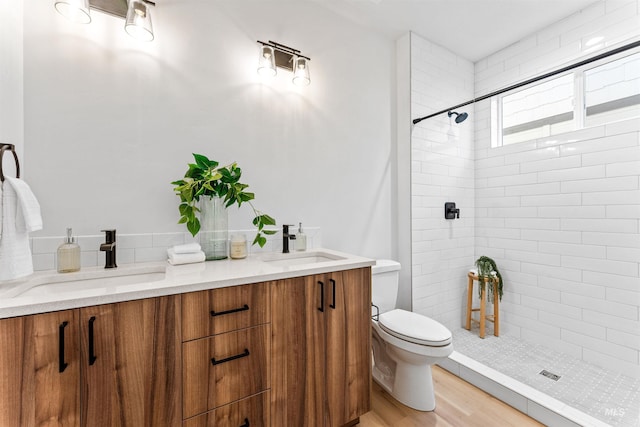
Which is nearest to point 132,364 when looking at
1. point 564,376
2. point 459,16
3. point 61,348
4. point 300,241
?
point 61,348

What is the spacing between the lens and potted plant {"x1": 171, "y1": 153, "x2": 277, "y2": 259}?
135cm

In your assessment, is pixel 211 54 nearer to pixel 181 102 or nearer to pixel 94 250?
pixel 181 102

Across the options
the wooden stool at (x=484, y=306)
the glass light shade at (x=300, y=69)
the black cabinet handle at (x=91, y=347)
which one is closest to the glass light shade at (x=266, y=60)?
the glass light shade at (x=300, y=69)

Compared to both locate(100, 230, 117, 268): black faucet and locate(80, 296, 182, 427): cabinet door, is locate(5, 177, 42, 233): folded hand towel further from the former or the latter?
locate(80, 296, 182, 427): cabinet door

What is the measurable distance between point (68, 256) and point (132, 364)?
0.60 metres

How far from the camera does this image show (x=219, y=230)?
1.48 meters

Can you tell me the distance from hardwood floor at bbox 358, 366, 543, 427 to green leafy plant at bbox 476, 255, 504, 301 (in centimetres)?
102

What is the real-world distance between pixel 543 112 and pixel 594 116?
14.4 inches

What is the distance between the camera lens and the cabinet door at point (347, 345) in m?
1.33

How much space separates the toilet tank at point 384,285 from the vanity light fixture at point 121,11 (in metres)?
1.86

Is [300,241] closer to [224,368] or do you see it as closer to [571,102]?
[224,368]

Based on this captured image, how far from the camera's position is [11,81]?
1.11 metres

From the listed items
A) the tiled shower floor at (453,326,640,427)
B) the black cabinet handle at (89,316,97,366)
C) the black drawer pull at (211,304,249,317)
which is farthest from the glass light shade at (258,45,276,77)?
the tiled shower floor at (453,326,640,427)

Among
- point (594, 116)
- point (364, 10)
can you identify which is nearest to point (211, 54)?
point (364, 10)
